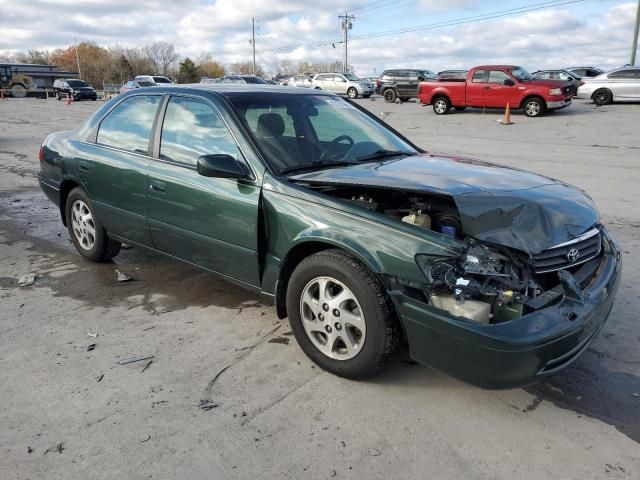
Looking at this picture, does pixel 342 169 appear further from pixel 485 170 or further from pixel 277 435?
pixel 277 435

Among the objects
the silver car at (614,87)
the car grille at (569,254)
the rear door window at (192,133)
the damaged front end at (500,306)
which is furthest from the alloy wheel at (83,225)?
the silver car at (614,87)

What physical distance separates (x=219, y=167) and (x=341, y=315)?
1.20m

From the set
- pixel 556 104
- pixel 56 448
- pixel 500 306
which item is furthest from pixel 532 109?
pixel 56 448

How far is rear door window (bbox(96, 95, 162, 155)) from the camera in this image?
4.21m

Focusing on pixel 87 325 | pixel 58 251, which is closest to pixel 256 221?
pixel 87 325

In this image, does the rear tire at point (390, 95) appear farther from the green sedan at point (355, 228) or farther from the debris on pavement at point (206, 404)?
the debris on pavement at point (206, 404)

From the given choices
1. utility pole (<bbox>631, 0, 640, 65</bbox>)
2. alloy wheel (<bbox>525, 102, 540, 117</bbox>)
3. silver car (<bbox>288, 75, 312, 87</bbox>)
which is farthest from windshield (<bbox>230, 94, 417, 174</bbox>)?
utility pole (<bbox>631, 0, 640, 65</bbox>)

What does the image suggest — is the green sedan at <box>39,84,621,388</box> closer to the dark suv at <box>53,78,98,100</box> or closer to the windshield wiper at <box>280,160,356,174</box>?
the windshield wiper at <box>280,160,356,174</box>

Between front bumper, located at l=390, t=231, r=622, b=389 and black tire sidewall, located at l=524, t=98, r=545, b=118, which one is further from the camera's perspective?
black tire sidewall, located at l=524, t=98, r=545, b=118

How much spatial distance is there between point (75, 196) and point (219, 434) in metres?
3.31

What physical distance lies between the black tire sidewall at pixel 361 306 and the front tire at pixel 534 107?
18.4 metres

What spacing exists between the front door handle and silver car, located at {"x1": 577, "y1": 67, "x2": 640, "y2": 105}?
2362 cm

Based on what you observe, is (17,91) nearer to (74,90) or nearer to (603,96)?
(74,90)

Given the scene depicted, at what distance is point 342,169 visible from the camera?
3561mm
